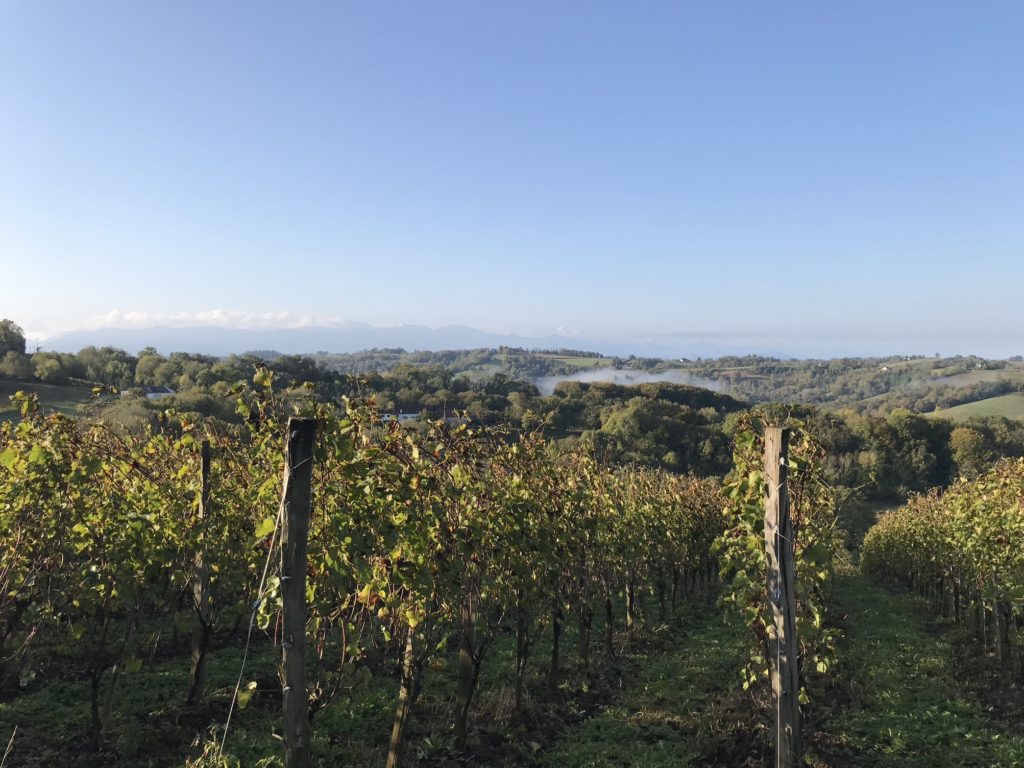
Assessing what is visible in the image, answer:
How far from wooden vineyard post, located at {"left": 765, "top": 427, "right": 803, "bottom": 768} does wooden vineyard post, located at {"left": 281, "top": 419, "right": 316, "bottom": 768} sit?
14.0ft

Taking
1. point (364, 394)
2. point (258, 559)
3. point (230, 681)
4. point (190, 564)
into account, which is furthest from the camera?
point (230, 681)

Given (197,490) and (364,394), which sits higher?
(364,394)

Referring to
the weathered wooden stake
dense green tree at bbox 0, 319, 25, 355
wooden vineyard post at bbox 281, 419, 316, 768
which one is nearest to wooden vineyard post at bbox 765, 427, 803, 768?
wooden vineyard post at bbox 281, 419, 316, 768

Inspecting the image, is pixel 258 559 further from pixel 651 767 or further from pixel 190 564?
pixel 651 767

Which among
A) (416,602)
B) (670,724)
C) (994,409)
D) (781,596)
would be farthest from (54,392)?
(994,409)

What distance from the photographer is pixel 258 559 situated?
314 inches

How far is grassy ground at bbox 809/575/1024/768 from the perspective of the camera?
7938 mm

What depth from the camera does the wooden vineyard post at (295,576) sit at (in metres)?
3.99

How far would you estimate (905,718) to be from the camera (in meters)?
9.39

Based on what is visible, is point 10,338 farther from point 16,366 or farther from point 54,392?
point 54,392

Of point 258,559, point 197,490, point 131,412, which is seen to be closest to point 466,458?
point 258,559

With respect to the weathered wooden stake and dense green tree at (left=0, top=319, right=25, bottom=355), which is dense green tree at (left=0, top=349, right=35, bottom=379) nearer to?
dense green tree at (left=0, top=319, right=25, bottom=355)

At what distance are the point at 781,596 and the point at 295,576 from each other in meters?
4.49

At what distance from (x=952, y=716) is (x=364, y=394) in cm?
1101
